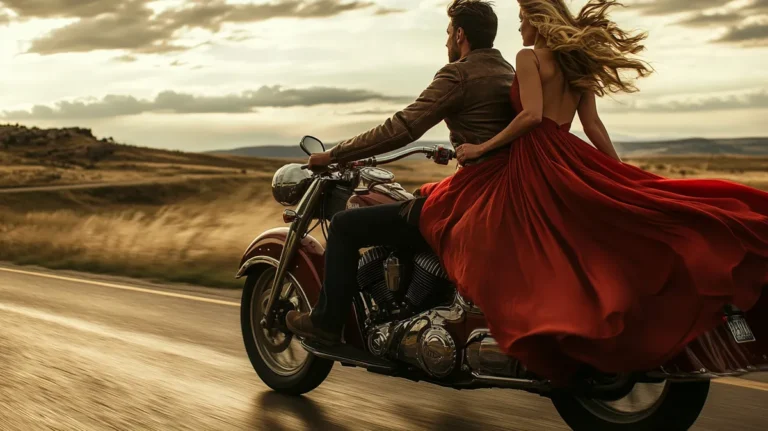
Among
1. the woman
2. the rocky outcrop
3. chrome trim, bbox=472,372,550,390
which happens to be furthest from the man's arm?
the rocky outcrop

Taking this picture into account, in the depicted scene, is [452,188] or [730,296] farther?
[452,188]

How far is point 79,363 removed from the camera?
22.1ft

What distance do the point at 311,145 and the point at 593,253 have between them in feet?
6.73

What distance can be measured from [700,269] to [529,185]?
0.84m

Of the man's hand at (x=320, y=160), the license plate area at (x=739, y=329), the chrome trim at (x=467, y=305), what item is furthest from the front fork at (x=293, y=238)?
the license plate area at (x=739, y=329)

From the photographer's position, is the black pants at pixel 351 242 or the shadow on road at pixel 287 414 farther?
the shadow on road at pixel 287 414

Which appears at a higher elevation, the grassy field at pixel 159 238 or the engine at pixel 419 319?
the engine at pixel 419 319

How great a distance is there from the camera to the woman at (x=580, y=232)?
13.0 ft

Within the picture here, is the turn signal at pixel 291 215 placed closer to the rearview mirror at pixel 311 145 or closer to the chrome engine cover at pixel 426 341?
the rearview mirror at pixel 311 145

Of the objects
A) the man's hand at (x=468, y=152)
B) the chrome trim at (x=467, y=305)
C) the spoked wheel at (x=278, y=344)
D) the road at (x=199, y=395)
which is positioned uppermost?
the man's hand at (x=468, y=152)

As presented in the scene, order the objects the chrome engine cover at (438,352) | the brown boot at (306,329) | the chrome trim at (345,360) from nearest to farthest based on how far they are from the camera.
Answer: the chrome engine cover at (438,352) → the chrome trim at (345,360) → the brown boot at (306,329)

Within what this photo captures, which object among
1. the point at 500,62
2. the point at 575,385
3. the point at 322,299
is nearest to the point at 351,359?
the point at 322,299

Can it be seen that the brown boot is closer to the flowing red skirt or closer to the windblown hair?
the flowing red skirt

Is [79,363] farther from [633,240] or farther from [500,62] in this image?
[633,240]
